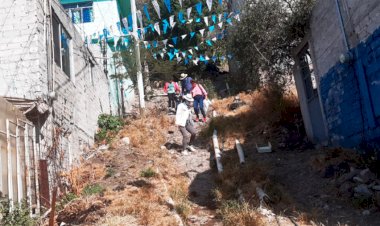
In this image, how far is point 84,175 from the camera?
9062 mm

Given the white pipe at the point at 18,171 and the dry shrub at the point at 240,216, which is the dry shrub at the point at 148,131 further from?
the dry shrub at the point at 240,216

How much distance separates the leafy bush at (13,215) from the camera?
18.6 feet

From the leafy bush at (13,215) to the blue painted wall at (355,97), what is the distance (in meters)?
6.15

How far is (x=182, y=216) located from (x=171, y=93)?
36.8 ft

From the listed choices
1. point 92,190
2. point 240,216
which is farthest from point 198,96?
point 240,216

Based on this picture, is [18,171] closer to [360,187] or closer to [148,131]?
[360,187]

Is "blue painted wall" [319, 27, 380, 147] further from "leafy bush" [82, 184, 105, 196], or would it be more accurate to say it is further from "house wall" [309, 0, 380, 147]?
"leafy bush" [82, 184, 105, 196]

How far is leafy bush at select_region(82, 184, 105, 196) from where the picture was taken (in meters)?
7.70

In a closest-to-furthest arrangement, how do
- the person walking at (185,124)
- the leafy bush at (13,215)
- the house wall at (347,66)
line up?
the leafy bush at (13,215)
the house wall at (347,66)
the person walking at (185,124)

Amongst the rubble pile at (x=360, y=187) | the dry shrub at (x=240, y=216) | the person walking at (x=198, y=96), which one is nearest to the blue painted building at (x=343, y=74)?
the rubble pile at (x=360, y=187)

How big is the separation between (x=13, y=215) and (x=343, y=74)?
22.2 feet

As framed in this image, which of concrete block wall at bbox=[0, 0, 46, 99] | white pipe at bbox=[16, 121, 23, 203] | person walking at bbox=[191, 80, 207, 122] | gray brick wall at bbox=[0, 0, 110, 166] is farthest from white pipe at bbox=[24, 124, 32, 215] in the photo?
A: person walking at bbox=[191, 80, 207, 122]

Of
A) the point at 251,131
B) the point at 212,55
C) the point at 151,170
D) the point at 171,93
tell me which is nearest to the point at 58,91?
the point at 151,170

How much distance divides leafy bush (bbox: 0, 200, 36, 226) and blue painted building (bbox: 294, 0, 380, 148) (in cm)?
615
